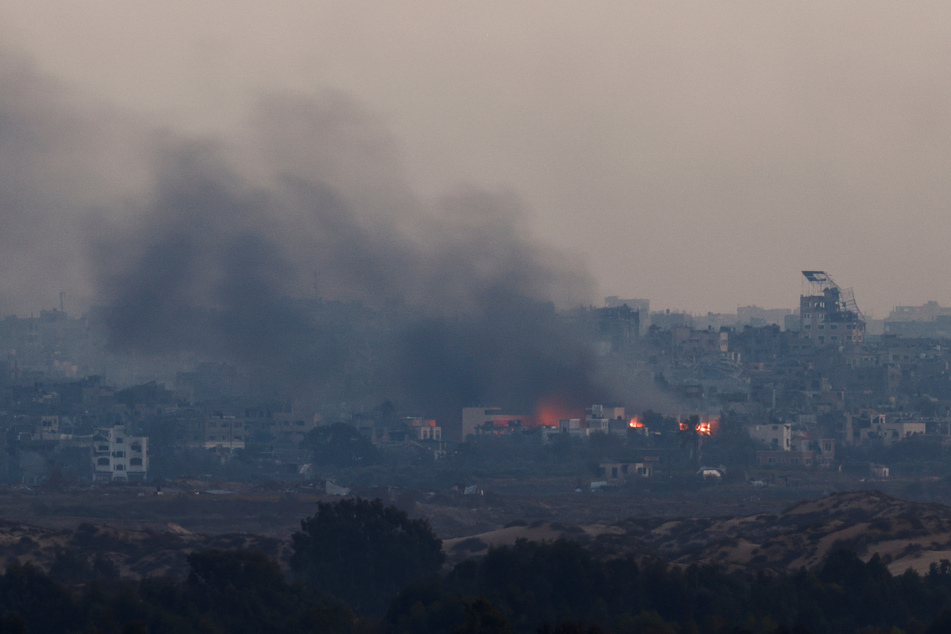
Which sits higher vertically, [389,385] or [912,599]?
[389,385]

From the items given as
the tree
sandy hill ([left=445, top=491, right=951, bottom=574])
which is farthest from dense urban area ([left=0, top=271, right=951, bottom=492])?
the tree

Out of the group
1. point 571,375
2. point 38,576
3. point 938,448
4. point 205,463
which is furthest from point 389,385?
point 38,576

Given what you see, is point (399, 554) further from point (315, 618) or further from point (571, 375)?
point (571, 375)

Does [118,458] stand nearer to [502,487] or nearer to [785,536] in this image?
[502,487]

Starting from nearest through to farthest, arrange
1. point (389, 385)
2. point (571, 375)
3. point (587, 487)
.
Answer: point (587, 487) → point (571, 375) → point (389, 385)

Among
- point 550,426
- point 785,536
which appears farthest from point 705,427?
point 785,536

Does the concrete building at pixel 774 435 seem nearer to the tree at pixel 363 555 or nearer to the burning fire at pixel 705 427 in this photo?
the burning fire at pixel 705 427
